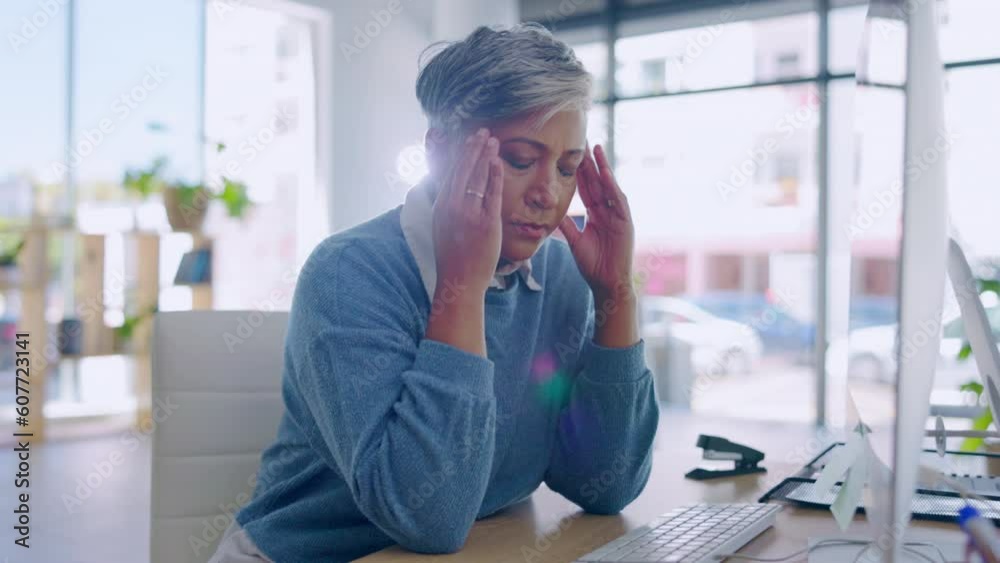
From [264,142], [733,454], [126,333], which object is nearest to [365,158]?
[264,142]

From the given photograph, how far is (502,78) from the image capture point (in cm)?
108

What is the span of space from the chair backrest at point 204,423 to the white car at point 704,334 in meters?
6.00

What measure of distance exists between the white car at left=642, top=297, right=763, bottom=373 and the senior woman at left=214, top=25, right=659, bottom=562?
594cm

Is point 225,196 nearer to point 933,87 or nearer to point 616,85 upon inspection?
point 616,85

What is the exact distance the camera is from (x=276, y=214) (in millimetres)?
7129

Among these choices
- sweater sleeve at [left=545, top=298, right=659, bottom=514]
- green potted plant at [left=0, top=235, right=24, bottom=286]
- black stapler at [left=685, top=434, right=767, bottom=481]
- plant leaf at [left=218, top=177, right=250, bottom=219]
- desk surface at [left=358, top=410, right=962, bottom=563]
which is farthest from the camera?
plant leaf at [left=218, top=177, right=250, bottom=219]

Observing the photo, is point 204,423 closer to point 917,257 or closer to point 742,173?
point 917,257

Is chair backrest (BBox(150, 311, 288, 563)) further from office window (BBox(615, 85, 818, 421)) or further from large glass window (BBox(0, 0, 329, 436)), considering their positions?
office window (BBox(615, 85, 818, 421))

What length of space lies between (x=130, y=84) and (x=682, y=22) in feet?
12.7

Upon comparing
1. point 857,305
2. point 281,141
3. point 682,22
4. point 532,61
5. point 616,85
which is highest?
point 682,22

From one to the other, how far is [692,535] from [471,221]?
407 mm

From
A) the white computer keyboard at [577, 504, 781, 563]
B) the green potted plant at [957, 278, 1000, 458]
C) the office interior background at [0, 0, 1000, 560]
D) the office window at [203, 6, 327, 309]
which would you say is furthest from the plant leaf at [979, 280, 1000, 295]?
the office window at [203, 6, 327, 309]

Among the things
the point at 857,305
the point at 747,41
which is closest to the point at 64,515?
the point at 857,305

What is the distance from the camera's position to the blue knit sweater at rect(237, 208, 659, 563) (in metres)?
0.95
